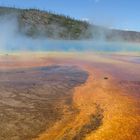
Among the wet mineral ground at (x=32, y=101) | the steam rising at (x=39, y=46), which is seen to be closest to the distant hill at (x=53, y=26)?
the steam rising at (x=39, y=46)

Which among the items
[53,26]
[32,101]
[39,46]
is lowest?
[39,46]

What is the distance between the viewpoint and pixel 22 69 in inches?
653

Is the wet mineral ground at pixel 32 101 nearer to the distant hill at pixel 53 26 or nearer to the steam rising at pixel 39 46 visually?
the steam rising at pixel 39 46

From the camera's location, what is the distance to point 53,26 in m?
85.1

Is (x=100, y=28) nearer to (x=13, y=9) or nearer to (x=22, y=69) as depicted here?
(x=13, y=9)

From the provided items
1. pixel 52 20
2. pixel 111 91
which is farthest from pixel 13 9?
pixel 111 91

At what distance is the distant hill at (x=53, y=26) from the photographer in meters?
75.8

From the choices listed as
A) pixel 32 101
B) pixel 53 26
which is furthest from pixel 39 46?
pixel 53 26

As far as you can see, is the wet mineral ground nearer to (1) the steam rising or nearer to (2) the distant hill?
(1) the steam rising

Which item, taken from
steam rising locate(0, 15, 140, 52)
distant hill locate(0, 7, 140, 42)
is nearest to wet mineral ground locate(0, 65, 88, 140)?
steam rising locate(0, 15, 140, 52)

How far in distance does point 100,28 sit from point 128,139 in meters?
84.7

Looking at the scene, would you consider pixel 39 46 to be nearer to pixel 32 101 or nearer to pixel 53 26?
pixel 32 101

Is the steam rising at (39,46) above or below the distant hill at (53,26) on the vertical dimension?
below

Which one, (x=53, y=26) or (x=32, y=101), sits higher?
(x=53, y=26)
